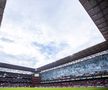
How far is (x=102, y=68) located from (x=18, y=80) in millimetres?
33394

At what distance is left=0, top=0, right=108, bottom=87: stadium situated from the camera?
48.3 feet

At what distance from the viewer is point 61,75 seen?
40094 millimetres

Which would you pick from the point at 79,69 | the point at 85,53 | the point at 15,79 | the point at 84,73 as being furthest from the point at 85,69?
the point at 15,79

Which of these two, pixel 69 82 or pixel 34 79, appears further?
pixel 34 79

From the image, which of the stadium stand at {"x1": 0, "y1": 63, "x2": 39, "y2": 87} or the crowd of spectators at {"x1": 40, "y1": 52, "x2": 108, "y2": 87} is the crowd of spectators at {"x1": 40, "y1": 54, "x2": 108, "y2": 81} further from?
the stadium stand at {"x1": 0, "y1": 63, "x2": 39, "y2": 87}

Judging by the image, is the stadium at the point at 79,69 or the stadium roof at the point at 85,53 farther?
the stadium roof at the point at 85,53

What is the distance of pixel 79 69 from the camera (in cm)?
3353

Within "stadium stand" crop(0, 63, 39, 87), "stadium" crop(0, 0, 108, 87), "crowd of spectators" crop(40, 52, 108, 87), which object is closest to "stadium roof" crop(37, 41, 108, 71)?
"stadium" crop(0, 0, 108, 87)

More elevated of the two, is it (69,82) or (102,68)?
(102,68)

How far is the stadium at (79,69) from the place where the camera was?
14.7m

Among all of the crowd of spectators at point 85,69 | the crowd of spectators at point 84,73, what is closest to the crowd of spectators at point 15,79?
the crowd of spectators at point 84,73

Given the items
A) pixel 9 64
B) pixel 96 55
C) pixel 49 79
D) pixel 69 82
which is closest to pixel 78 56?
pixel 96 55

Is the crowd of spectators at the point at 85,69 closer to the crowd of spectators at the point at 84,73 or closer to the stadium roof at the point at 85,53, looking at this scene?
the crowd of spectators at the point at 84,73

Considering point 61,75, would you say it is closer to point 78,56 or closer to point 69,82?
point 69,82
